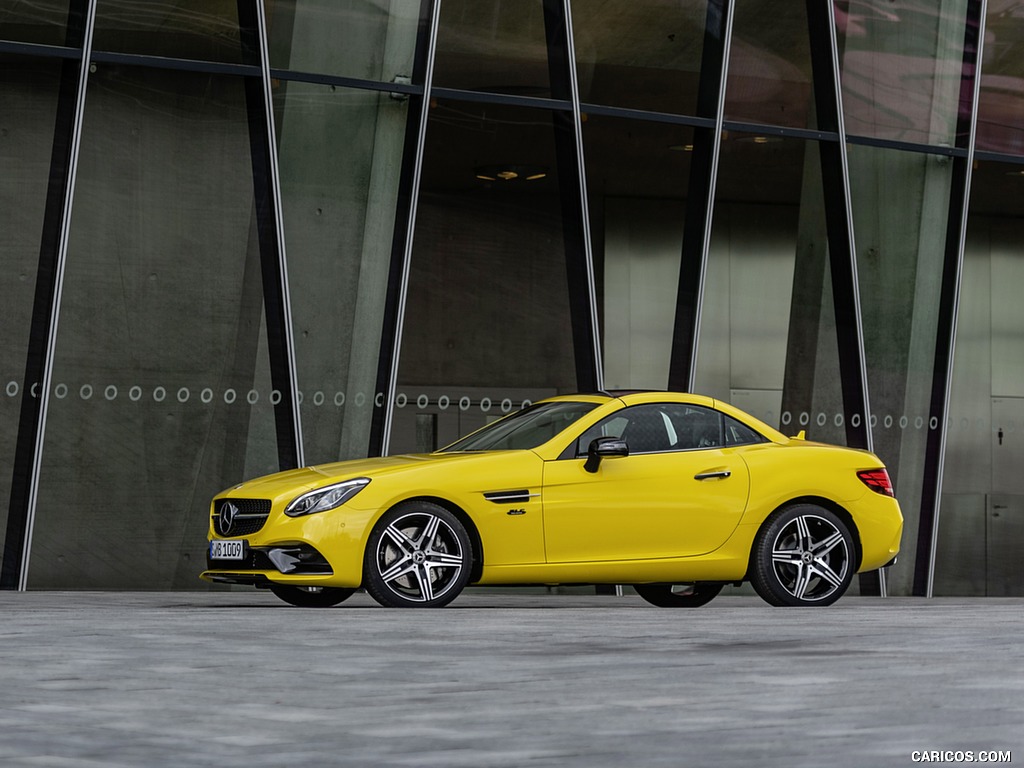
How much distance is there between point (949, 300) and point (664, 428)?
7.85 meters

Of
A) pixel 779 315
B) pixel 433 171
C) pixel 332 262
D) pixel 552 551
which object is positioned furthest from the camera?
pixel 779 315

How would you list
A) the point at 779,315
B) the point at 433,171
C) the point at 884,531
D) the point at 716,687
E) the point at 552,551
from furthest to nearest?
the point at 779,315 → the point at 433,171 → the point at 884,531 → the point at 552,551 → the point at 716,687

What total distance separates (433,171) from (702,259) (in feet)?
9.62

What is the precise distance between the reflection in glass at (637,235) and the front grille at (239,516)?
7377mm

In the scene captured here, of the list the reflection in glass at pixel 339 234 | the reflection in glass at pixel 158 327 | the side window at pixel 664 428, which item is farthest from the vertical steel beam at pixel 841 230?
the side window at pixel 664 428

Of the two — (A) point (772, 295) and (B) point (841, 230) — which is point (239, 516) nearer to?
(B) point (841, 230)

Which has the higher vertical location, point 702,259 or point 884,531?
point 702,259

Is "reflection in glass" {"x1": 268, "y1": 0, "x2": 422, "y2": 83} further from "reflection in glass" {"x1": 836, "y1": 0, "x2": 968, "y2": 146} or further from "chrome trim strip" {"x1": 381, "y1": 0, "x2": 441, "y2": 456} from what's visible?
"reflection in glass" {"x1": 836, "y1": 0, "x2": 968, "y2": 146}

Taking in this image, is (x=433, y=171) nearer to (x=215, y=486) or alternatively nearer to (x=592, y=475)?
(x=215, y=486)

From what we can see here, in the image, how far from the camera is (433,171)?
56.4 feet

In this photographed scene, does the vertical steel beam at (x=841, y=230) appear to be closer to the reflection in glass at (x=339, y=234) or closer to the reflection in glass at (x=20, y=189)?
the reflection in glass at (x=339, y=234)

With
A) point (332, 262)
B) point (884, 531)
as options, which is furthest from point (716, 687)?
point (332, 262)

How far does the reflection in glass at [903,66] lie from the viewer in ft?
58.6

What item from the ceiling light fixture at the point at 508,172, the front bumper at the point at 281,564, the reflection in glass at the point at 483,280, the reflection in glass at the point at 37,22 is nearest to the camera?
the front bumper at the point at 281,564
